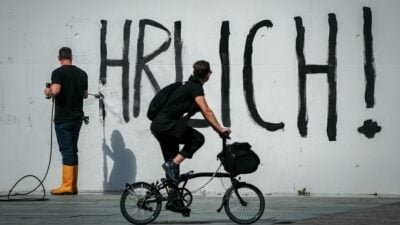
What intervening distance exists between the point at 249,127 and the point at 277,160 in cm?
62

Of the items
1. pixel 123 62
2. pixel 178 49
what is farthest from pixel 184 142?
pixel 123 62

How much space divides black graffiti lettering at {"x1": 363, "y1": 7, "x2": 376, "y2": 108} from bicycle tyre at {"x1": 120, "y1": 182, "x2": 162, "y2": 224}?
4.65 m

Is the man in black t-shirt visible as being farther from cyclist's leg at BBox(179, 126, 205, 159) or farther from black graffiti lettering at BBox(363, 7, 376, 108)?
black graffiti lettering at BBox(363, 7, 376, 108)

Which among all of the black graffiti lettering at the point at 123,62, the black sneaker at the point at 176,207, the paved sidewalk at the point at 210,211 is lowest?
the paved sidewalk at the point at 210,211

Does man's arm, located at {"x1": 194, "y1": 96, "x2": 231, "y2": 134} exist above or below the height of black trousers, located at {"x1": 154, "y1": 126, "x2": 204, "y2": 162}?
above

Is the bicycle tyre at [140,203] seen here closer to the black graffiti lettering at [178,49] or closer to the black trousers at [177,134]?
the black trousers at [177,134]

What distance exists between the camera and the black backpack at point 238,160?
10820 millimetres

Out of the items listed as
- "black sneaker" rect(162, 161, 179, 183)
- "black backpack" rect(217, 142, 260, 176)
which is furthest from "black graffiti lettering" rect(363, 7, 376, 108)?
"black sneaker" rect(162, 161, 179, 183)

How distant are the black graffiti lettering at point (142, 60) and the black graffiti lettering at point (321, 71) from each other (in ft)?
6.20

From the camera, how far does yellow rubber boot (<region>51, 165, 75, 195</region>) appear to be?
1434 centimetres

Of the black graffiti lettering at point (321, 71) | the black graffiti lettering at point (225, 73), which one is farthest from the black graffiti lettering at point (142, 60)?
the black graffiti lettering at point (321, 71)

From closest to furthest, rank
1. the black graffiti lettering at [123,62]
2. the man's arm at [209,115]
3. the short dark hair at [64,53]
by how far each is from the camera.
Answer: the man's arm at [209,115], the short dark hair at [64,53], the black graffiti lettering at [123,62]

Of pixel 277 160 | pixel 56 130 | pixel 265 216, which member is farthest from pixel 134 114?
pixel 265 216

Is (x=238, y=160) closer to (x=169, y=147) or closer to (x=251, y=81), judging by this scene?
(x=169, y=147)
